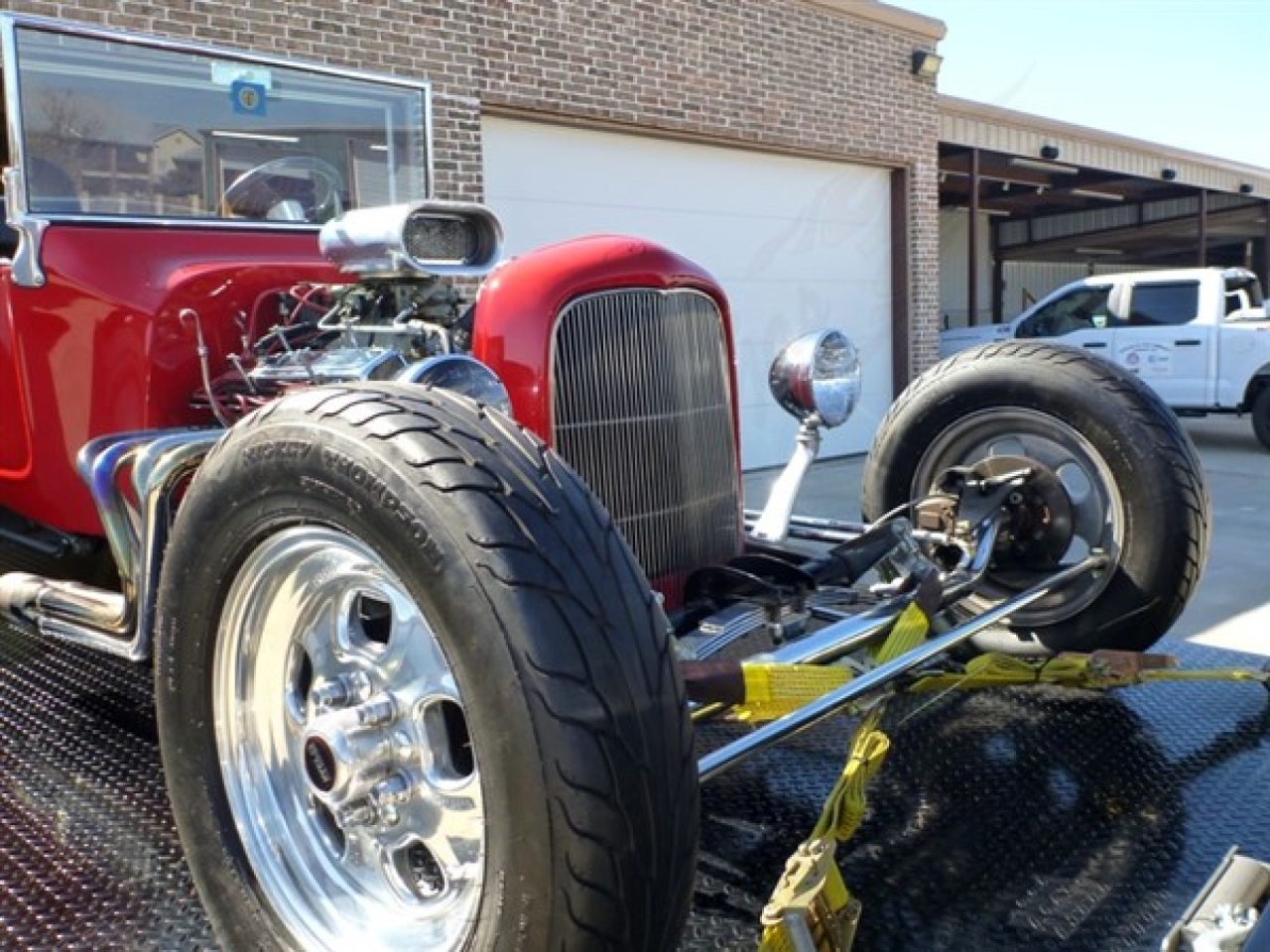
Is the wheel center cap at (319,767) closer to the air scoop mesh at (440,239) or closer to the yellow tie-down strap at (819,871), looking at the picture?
the yellow tie-down strap at (819,871)

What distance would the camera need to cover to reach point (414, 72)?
7422mm

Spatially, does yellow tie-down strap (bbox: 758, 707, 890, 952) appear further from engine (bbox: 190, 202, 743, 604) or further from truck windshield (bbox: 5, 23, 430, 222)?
truck windshield (bbox: 5, 23, 430, 222)

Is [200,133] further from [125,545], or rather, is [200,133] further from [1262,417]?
[1262,417]

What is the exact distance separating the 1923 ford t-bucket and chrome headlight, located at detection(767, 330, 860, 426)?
0.5 inches

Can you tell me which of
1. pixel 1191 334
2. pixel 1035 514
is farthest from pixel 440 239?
pixel 1191 334

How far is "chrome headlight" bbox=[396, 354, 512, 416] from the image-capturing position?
7.29 feet

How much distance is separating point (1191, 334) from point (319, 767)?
469 inches

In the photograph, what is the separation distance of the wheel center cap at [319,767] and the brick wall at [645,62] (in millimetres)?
5220

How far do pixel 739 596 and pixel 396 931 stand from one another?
3.75 ft

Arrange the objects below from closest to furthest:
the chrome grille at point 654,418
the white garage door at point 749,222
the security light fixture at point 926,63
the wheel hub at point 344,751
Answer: the wheel hub at point 344,751 < the chrome grille at point 654,418 < the white garage door at point 749,222 < the security light fixture at point 926,63

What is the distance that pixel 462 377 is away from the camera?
89.0 inches

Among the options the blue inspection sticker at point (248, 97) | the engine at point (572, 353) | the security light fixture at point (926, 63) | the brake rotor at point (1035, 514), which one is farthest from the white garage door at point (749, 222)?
the engine at point (572, 353)

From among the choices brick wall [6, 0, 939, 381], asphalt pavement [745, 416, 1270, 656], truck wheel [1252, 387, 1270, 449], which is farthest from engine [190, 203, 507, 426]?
truck wheel [1252, 387, 1270, 449]

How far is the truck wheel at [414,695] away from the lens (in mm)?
1467
